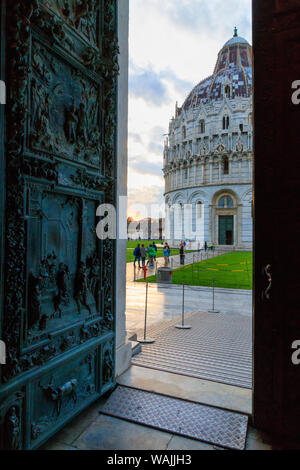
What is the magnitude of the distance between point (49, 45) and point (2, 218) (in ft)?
6.60

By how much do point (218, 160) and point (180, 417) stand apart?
54.5 metres

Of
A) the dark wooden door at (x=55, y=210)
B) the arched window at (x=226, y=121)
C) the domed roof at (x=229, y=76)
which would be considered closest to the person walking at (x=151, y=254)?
the dark wooden door at (x=55, y=210)

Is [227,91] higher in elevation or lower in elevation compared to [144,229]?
higher

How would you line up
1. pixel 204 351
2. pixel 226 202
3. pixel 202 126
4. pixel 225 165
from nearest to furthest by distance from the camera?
1. pixel 204 351
2. pixel 226 202
3. pixel 225 165
4. pixel 202 126

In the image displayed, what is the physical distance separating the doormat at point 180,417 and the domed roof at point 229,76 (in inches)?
2345

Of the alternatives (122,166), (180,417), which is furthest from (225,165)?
(180,417)

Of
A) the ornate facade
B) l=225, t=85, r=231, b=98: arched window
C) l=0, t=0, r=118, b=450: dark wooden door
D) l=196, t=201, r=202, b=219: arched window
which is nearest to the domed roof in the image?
the ornate facade

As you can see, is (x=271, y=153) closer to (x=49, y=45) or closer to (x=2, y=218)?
(x=49, y=45)

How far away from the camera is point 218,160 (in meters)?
55.0

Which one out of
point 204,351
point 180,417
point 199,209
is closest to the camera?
point 180,417

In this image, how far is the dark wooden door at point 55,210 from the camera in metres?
2.95

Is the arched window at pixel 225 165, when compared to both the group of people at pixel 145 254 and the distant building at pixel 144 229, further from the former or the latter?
the distant building at pixel 144 229

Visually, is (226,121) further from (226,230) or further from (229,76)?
(226,230)

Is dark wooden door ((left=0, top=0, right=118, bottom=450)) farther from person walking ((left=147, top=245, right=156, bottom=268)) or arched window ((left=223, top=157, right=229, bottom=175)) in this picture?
arched window ((left=223, top=157, right=229, bottom=175))
